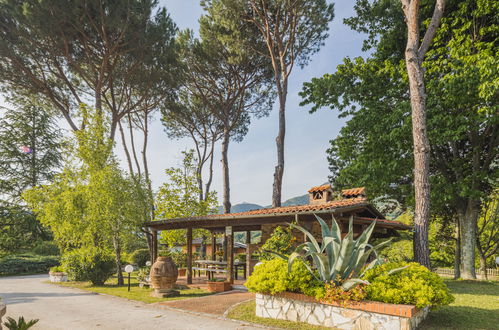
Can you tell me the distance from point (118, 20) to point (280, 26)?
8426 mm

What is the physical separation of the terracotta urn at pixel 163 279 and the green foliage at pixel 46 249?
1590 cm

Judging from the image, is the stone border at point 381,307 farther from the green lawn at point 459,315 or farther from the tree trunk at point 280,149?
the tree trunk at point 280,149

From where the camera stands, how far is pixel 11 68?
16969mm

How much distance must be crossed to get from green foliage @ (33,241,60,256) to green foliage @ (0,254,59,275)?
Answer: 111 cm

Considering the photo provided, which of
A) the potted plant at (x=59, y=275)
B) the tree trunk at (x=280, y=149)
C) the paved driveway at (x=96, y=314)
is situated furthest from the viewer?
the tree trunk at (x=280, y=149)

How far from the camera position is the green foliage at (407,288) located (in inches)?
228

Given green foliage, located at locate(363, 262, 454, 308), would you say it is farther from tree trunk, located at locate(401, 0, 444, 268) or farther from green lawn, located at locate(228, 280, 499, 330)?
tree trunk, located at locate(401, 0, 444, 268)

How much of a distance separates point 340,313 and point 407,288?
1302mm

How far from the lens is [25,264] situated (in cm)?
1980

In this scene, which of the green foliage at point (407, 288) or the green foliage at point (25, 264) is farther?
the green foliage at point (25, 264)

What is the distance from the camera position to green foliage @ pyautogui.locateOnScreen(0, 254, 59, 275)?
18953 mm

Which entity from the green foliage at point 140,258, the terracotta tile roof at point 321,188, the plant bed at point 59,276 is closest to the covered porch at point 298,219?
the terracotta tile roof at point 321,188

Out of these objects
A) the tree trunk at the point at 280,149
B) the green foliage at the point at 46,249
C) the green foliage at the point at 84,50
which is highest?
the green foliage at the point at 84,50

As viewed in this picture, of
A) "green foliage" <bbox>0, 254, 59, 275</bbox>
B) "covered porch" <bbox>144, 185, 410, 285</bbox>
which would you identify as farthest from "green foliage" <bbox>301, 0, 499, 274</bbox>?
"green foliage" <bbox>0, 254, 59, 275</bbox>
